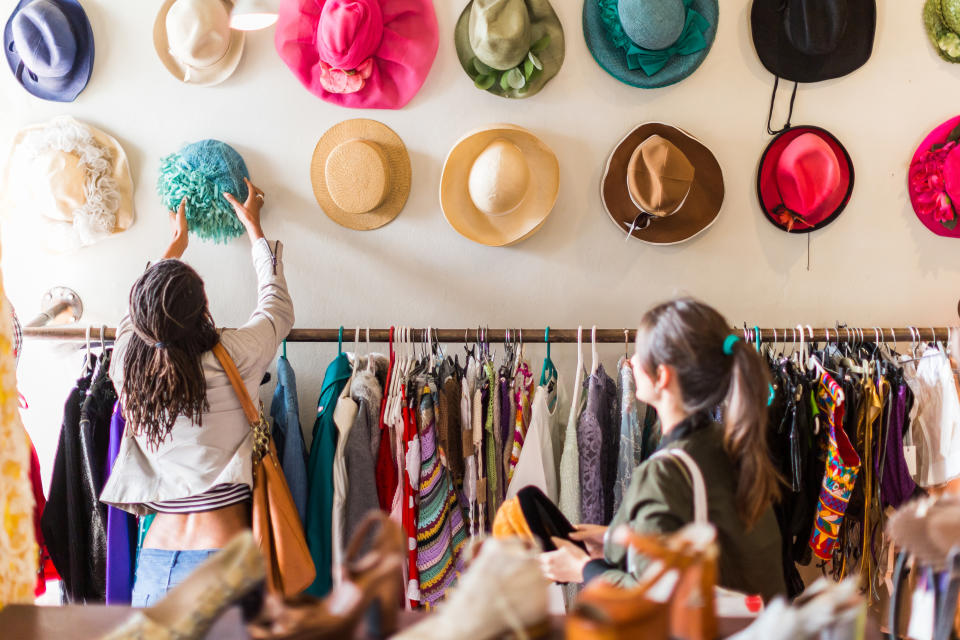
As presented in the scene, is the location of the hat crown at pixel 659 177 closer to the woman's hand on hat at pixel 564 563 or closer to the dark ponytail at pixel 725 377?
the dark ponytail at pixel 725 377

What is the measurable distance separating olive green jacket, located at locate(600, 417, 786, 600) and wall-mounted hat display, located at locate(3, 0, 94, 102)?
2314mm

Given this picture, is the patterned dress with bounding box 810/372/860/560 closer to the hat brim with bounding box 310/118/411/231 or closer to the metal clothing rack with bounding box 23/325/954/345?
the metal clothing rack with bounding box 23/325/954/345

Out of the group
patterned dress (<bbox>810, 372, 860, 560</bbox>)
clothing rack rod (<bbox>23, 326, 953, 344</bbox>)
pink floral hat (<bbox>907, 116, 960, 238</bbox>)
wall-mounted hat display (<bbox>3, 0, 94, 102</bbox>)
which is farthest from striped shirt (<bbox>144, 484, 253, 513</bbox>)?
pink floral hat (<bbox>907, 116, 960, 238</bbox>)

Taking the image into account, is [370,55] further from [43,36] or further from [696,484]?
[696,484]

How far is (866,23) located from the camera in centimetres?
241

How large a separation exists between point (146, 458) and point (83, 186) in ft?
3.64

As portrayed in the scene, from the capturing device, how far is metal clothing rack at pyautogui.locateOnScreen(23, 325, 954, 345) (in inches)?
79.9

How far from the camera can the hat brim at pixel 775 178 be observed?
242 cm

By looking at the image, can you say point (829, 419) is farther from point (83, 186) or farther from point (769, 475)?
point (83, 186)

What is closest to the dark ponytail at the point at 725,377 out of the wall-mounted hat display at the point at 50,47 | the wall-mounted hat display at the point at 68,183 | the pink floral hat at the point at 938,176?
the pink floral hat at the point at 938,176

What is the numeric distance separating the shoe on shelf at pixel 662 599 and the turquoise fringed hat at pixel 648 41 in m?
1.84

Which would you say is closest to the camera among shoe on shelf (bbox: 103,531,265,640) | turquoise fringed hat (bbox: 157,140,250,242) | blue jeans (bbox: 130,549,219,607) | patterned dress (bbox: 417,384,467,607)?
shoe on shelf (bbox: 103,531,265,640)

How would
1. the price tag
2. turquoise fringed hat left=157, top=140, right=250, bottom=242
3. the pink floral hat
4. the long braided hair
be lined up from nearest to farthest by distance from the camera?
1. the long braided hair
2. the price tag
3. turquoise fringed hat left=157, top=140, right=250, bottom=242
4. the pink floral hat

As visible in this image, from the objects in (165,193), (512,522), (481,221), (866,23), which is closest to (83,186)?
(165,193)
